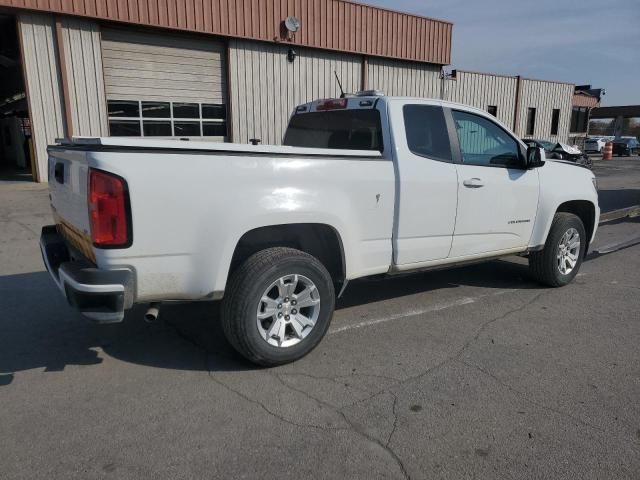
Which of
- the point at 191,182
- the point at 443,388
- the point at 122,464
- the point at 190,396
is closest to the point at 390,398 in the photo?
the point at 443,388

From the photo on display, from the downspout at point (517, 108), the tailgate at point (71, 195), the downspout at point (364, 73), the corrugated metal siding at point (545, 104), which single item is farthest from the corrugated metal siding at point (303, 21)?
the tailgate at point (71, 195)

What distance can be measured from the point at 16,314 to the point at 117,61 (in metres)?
10.7

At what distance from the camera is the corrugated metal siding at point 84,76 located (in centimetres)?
1260

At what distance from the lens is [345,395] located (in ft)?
10.6

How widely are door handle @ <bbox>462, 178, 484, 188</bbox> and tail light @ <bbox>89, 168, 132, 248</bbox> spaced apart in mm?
2833

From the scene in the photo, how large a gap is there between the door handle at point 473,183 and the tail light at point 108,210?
112 inches

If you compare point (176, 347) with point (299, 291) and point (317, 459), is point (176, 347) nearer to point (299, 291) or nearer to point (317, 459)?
point (299, 291)

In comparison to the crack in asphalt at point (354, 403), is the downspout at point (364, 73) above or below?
above

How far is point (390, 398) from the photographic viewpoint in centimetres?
321

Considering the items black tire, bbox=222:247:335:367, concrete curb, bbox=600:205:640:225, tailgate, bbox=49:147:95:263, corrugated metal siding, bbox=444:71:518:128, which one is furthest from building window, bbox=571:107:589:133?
tailgate, bbox=49:147:95:263

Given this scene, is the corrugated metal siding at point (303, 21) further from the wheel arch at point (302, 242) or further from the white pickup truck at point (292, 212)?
the wheel arch at point (302, 242)

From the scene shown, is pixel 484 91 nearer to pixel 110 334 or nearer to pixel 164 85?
pixel 164 85

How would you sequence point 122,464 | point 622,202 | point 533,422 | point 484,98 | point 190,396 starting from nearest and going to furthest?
point 122,464
point 533,422
point 190,396
point 622,202
point 484,98

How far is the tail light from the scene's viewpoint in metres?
2.88
